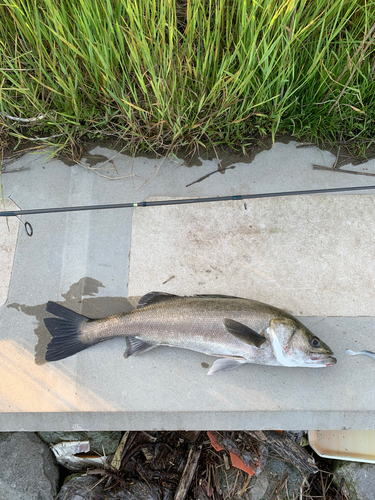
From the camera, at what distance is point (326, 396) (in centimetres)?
263

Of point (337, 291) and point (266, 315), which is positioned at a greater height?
point (266, 315)

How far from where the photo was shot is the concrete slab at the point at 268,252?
9.37ft

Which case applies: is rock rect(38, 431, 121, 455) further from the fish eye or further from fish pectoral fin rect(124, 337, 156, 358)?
the fish eye

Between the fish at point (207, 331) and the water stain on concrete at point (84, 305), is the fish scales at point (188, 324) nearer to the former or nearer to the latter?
the fish at point (207, 331)

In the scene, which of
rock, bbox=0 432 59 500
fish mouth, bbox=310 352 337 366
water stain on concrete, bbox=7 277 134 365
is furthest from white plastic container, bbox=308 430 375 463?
rock, bbox=0 432 59 500

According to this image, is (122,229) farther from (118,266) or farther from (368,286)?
(368,286)

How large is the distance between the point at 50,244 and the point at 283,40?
261 centimetres

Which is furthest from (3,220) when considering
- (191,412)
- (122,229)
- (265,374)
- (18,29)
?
(265,374)

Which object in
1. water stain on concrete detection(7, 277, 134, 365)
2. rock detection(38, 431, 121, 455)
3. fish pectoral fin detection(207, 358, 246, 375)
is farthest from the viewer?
rock detection(38, 431, 121, 455)

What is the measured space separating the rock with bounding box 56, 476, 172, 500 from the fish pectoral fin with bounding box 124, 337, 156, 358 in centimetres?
129

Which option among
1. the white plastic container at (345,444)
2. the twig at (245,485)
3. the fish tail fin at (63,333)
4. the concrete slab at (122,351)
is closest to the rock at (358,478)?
the white plastic container at (345,444)

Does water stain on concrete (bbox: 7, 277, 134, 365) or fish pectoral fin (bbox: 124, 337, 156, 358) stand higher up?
water stain on concrete (bbox: 7, 277, 134, 365)

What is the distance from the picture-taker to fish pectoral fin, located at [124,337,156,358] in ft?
8.55

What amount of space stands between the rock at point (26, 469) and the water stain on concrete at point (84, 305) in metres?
0.99
